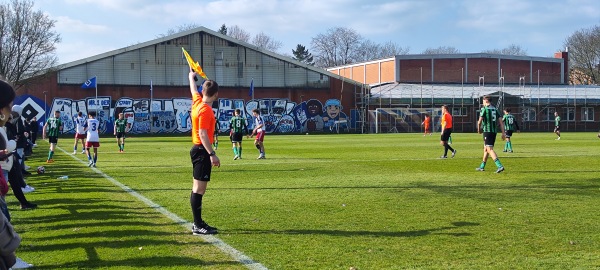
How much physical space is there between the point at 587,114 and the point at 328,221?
67459 millimetres

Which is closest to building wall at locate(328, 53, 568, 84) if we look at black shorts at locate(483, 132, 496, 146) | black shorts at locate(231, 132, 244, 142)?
black shorts at locate(231, 132, 244, 142)

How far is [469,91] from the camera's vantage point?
6812 cm

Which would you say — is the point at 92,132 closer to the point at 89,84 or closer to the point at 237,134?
the point at 237,134

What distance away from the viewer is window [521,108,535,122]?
216 ft

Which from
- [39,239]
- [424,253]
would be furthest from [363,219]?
[39,239]

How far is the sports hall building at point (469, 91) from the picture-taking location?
6450 cm

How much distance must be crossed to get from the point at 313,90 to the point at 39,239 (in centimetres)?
5625

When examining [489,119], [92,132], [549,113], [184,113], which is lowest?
[92,132]

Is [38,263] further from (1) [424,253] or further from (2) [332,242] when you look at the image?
(1) [424,253]

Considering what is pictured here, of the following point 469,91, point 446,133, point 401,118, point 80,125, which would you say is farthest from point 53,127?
point 469,91

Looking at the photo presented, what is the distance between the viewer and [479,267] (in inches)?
235

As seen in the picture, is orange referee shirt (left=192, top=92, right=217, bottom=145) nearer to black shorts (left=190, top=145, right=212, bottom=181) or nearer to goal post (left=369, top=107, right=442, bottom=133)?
black shorts (left=190, top=145, right=212, bottom=181)

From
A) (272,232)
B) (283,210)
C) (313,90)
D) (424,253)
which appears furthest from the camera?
(313,90)

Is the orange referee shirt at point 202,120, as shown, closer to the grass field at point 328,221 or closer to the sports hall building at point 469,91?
the grass field at point 328,221
